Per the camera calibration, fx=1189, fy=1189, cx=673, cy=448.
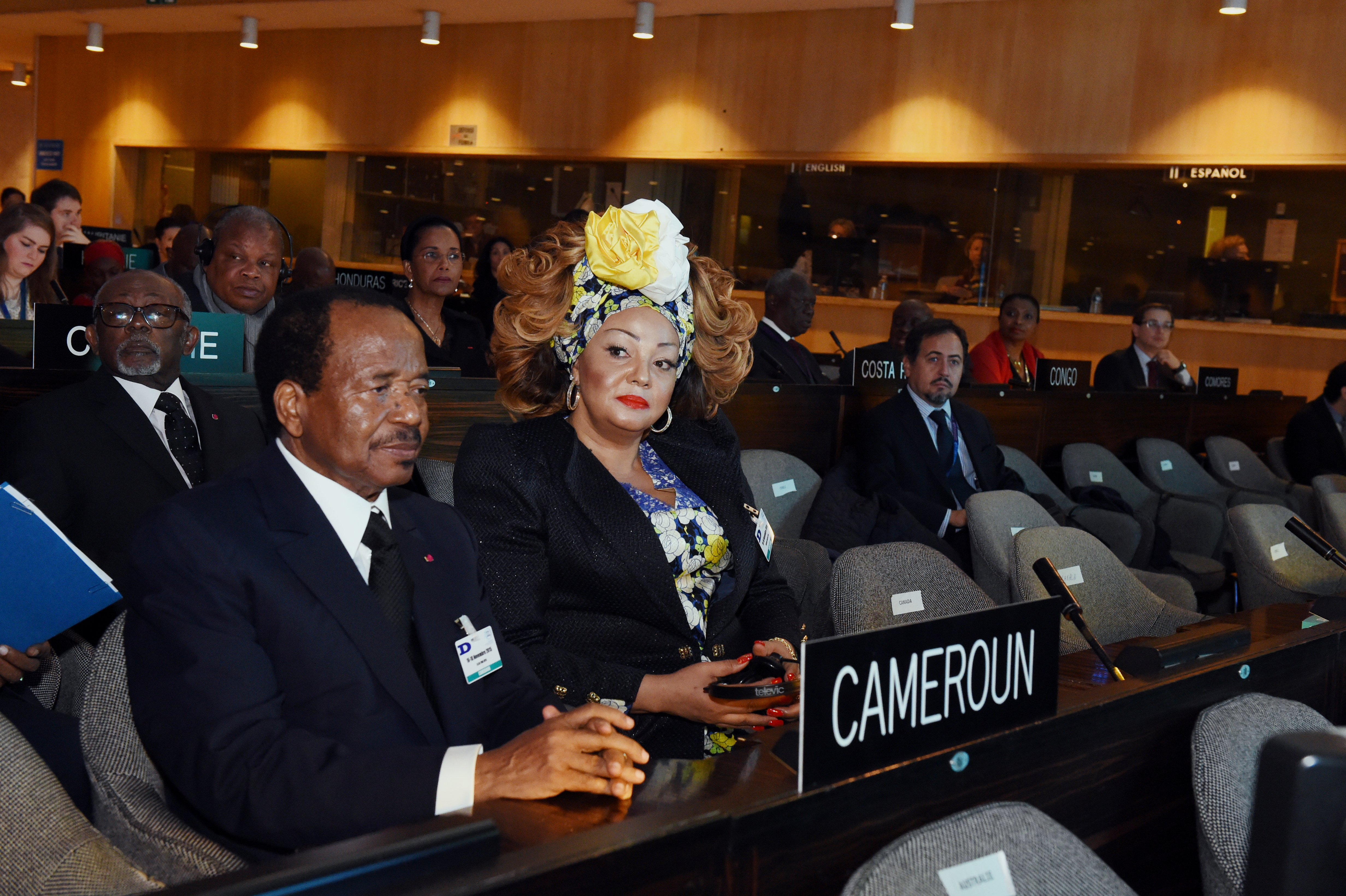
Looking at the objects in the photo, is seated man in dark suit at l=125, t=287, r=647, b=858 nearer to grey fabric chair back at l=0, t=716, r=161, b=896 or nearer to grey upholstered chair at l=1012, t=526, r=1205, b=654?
Answer: grey fabric chair back at l=0, t=716, r=161, b=896

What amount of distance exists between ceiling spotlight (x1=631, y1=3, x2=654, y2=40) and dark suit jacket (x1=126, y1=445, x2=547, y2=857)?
7.46m

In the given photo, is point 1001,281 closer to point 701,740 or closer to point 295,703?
point 701,740

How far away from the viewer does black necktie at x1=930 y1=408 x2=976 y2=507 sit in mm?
4457

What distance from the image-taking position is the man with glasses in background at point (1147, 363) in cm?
658

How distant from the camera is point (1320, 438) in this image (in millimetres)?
6090

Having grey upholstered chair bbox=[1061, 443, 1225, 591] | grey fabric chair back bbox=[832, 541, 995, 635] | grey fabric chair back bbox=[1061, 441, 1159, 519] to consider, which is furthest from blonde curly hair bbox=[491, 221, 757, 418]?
grey fabric chair back bbox=[1061, 441, 1159, 519]

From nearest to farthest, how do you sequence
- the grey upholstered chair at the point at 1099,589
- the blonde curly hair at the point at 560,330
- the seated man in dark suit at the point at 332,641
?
the seated man in dark suit at the point at 332,641, the blonde curly hair at the point at 560,330, the grey upholstered chair at the point at 1099,589

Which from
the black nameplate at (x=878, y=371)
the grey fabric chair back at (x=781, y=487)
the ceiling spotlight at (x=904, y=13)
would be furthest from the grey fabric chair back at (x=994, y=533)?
the ceiling spotlight at (x=904, y=13)

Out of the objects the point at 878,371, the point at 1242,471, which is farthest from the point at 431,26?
the point at 1242,471

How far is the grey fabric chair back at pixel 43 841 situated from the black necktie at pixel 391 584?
1.32 feet

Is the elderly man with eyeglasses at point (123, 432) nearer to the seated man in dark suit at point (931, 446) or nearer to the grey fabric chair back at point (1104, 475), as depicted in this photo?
the seated man in dark suit at point (931, 446)

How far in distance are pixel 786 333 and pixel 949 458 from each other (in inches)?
50.8

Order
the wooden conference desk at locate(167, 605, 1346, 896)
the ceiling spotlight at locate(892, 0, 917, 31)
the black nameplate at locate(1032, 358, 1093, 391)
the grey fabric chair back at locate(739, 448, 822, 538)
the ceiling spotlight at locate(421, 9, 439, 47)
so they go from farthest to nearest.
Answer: the ceiling spotlight at locate(421, 9, 439, 47) → the ceiling spotlight at locate(892, 0, 917, 31) → the black nameplate at locate(1032, 358, 1093, 391) → the grey fabric chair back at locate(739, 448, 822, 538) → the wooden conference desk at locate(167, 605, 1346, 896)

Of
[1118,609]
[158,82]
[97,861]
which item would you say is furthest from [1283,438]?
[158,82]
